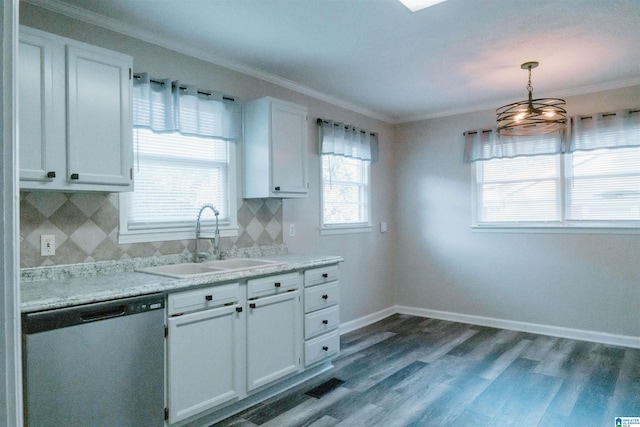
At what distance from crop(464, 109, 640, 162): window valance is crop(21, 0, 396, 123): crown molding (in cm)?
168

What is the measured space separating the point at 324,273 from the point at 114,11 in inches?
92.3

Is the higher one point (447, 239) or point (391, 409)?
point (447, 239)

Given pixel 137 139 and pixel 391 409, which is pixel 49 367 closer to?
pixel 137 139

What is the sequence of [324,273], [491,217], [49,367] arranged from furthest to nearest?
1. [491,217]
2. [324,273]
3. [49,367]

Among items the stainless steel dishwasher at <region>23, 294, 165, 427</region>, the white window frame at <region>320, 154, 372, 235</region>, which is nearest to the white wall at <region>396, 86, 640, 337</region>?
the white window frame at <region>320, 154, 372, 235</region>

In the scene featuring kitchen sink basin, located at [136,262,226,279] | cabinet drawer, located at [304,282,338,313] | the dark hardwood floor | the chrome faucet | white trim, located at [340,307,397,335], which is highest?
the chrome faucet

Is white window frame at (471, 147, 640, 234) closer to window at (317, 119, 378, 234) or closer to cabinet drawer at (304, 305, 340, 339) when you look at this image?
window at (317, 119, 378, 234)

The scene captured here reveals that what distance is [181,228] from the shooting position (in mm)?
3055

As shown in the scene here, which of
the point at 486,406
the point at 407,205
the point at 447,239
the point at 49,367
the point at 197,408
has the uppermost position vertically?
the point at 407,205

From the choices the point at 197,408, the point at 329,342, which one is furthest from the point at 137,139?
the point at 329,342

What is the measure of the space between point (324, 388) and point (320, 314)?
0.56 metres

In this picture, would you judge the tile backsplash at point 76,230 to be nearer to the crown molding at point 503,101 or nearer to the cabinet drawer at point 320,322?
the cabinet drawer at point 320,322

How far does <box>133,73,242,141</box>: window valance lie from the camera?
2.78 metres

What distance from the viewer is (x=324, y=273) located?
3.39m
